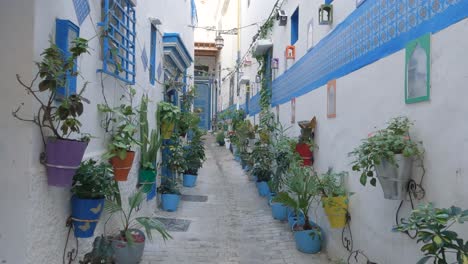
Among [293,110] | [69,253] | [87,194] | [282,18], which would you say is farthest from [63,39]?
[282,18]

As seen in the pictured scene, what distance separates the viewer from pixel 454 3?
2.32 metres

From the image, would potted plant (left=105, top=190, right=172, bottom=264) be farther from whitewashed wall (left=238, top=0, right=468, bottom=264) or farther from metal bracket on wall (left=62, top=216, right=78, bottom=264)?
whitewashed wall (left=238, top=0, right=468, bottom=264)

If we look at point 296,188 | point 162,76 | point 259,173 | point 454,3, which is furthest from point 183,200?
point 454,3

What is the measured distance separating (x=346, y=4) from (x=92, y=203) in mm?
3254

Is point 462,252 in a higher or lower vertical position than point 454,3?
lower

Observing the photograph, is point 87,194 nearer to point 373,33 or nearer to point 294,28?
point 373,33

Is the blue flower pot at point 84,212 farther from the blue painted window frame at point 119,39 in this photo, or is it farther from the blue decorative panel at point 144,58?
the blue decorative panel at point 144,58

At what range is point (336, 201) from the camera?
3.98m

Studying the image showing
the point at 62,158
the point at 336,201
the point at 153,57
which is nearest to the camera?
the point at 62,158

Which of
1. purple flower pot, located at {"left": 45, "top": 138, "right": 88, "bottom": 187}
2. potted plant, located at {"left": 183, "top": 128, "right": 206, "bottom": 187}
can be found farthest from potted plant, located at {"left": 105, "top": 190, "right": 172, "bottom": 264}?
potted plant, located at {"left": 183, "top": 128, "right": 206, "bottom": 187}

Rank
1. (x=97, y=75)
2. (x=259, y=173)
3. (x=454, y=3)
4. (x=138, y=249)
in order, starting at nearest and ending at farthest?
(x=454, y=3) → (x=97, y=75) → (x=138, y=249) → (x=259, y=173)

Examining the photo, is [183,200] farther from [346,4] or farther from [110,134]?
[346,4]

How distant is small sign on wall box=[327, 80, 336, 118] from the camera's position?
4539 millimetres

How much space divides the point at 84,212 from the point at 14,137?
820 mm
